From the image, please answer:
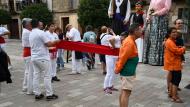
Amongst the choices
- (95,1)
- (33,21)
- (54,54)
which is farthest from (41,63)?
(95,1)

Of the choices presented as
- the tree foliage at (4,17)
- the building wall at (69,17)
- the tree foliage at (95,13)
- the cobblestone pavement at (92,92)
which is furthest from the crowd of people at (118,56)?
the tree foliage at (4,17)

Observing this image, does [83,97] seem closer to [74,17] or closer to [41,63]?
[41,63]

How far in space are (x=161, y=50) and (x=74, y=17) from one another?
17.7m

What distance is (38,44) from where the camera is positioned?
21.5ft

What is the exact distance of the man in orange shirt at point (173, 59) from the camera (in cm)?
641

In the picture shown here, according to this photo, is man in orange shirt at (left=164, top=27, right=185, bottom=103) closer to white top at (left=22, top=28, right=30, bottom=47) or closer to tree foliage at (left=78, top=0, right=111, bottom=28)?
white top at (left=22, top=28, right=30, bottom=47)

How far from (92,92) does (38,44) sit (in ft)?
6.33

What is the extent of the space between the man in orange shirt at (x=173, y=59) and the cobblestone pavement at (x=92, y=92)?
0.34 metres

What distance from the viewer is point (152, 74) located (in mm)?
9602

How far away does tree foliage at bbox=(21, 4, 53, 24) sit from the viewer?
27047mm

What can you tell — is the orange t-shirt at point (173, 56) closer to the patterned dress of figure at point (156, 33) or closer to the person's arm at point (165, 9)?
the person's arm at point (165, 9)

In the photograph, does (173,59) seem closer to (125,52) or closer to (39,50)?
(125,52)

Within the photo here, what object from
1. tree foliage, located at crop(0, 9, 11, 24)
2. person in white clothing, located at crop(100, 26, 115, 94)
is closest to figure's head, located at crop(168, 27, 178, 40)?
person in white clothing, located at crop(100, 26, 115, 94)

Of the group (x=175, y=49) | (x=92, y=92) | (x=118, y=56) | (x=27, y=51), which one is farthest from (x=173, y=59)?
(x=27, y=51)
